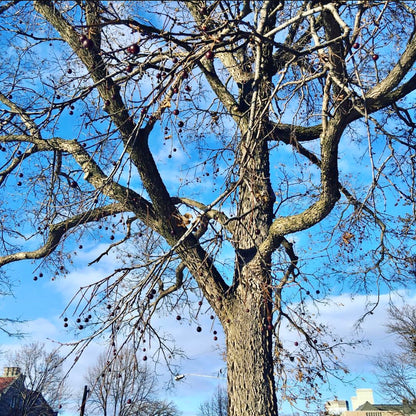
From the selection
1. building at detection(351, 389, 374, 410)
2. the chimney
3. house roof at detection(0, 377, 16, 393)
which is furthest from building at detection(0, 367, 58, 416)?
building at detection(351, 389, 374, 410)

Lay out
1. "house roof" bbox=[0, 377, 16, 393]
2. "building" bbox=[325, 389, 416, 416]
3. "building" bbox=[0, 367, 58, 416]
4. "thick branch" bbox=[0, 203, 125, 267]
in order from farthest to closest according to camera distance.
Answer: "building" bbox=[325, 389, 416, 416] → "house roof" bbox=[0, 377, 16, 393] → "building" bbox=[0, 367, 58, 416] → "thick branch" bbox=[0, 203, 125, 267]

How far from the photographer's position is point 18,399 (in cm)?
2772

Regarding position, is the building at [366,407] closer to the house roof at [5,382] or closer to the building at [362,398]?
the building at [362,398]

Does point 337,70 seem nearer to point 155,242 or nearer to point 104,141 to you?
point 104,141

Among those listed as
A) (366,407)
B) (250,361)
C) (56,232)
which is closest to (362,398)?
(366,407)

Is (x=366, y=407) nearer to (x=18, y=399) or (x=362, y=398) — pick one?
(x=362, y=398)

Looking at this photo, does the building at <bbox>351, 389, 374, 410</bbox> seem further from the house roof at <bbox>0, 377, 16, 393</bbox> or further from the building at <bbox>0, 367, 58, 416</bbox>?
the house roof at <bbox>0, 377, 16, 393</bbox>

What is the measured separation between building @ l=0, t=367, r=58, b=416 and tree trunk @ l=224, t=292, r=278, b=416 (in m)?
22.8

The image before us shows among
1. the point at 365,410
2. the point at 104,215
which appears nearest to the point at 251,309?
the point at 104,215

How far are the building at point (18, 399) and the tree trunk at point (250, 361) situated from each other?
→ 22.8 m

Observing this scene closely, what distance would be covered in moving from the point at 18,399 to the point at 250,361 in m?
27.2

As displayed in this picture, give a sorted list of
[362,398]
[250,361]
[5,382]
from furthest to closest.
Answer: [362,398]
[5,382]
[250,361]

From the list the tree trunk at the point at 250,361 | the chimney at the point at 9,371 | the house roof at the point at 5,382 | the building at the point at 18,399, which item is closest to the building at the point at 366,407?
the building at the point at 18,399

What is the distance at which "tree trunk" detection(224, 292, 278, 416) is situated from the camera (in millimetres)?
5309
